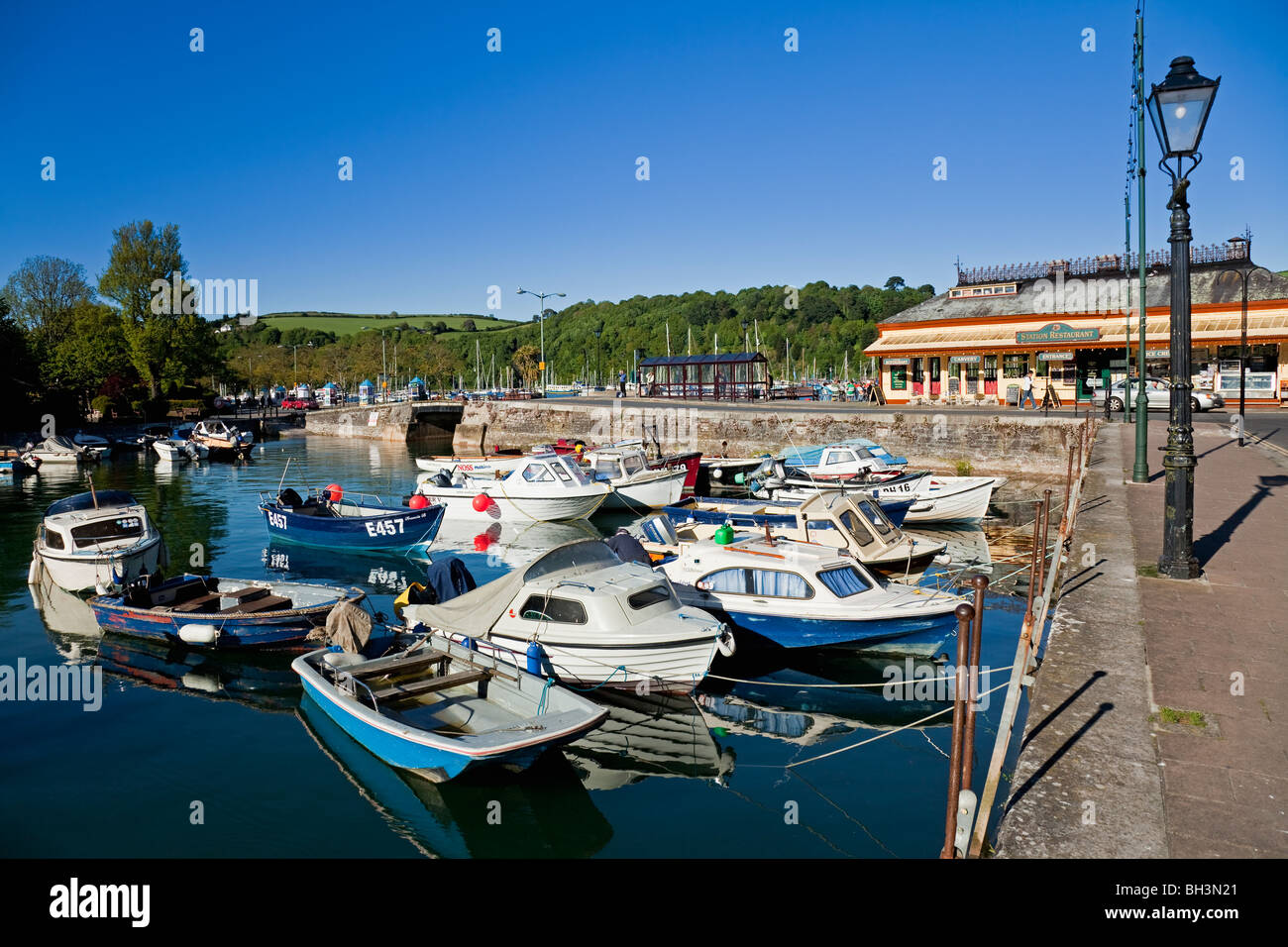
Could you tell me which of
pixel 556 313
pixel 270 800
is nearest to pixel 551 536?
pixel 270 800

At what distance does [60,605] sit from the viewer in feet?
66.8

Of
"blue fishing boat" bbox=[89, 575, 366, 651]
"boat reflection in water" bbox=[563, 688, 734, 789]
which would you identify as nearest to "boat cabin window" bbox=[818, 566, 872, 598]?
"boat reflection in water" bbox=[563, 688, 734, 789]

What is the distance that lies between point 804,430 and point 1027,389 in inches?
582

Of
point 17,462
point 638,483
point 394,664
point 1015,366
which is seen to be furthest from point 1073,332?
point 17,462

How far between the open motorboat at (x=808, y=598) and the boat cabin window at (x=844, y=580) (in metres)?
0.02

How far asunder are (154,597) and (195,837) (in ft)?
29.4

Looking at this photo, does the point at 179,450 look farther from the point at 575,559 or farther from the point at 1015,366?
the point at 1015,366

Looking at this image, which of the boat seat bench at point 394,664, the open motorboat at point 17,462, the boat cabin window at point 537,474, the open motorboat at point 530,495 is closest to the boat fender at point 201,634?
the boat seat bench at point 394,664

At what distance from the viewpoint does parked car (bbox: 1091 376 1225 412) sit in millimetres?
43781

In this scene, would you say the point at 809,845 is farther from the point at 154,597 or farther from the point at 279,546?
the point at 279,546

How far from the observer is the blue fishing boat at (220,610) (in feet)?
52.4

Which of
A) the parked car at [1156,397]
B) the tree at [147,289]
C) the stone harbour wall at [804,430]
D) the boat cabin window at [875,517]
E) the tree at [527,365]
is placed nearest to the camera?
the boat cabin window at [875,517]

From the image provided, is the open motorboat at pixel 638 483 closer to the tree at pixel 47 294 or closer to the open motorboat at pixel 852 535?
the open motorboat at pixel 852 535

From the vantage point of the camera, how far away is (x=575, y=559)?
14.6 meters
